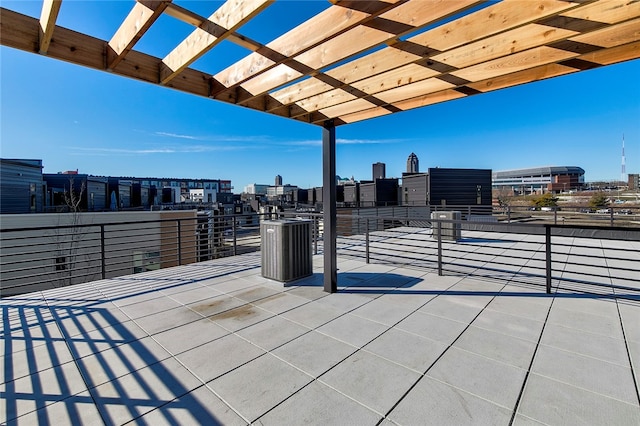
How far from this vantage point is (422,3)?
5.58 feet

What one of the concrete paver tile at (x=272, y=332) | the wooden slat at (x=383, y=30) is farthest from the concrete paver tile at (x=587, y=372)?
the wooden slat at (x=383, y=30)

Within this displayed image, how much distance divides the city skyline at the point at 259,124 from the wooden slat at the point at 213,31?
56 cm

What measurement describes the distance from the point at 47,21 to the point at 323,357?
9.81ft

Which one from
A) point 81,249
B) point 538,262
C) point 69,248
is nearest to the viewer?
point 538,262

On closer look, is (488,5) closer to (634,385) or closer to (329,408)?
(634,385)

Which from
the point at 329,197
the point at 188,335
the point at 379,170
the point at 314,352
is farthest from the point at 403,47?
the point at 379,170

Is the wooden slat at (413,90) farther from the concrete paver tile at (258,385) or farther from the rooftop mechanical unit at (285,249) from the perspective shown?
the concrete paver tile at (258,385)

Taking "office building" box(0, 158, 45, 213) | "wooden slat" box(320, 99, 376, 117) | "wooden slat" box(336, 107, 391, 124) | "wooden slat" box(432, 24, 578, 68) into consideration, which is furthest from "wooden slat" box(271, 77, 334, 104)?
"office building" box(0, 158, 45, 213)

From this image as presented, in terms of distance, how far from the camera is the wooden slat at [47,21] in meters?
1.67

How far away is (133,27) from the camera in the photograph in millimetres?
1924

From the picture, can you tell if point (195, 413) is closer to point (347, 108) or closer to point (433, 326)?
point (433, 326)

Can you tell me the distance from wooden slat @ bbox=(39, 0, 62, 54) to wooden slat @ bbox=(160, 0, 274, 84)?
753 mm

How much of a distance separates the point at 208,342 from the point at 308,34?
104 inches

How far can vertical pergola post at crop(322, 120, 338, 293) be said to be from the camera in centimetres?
361
